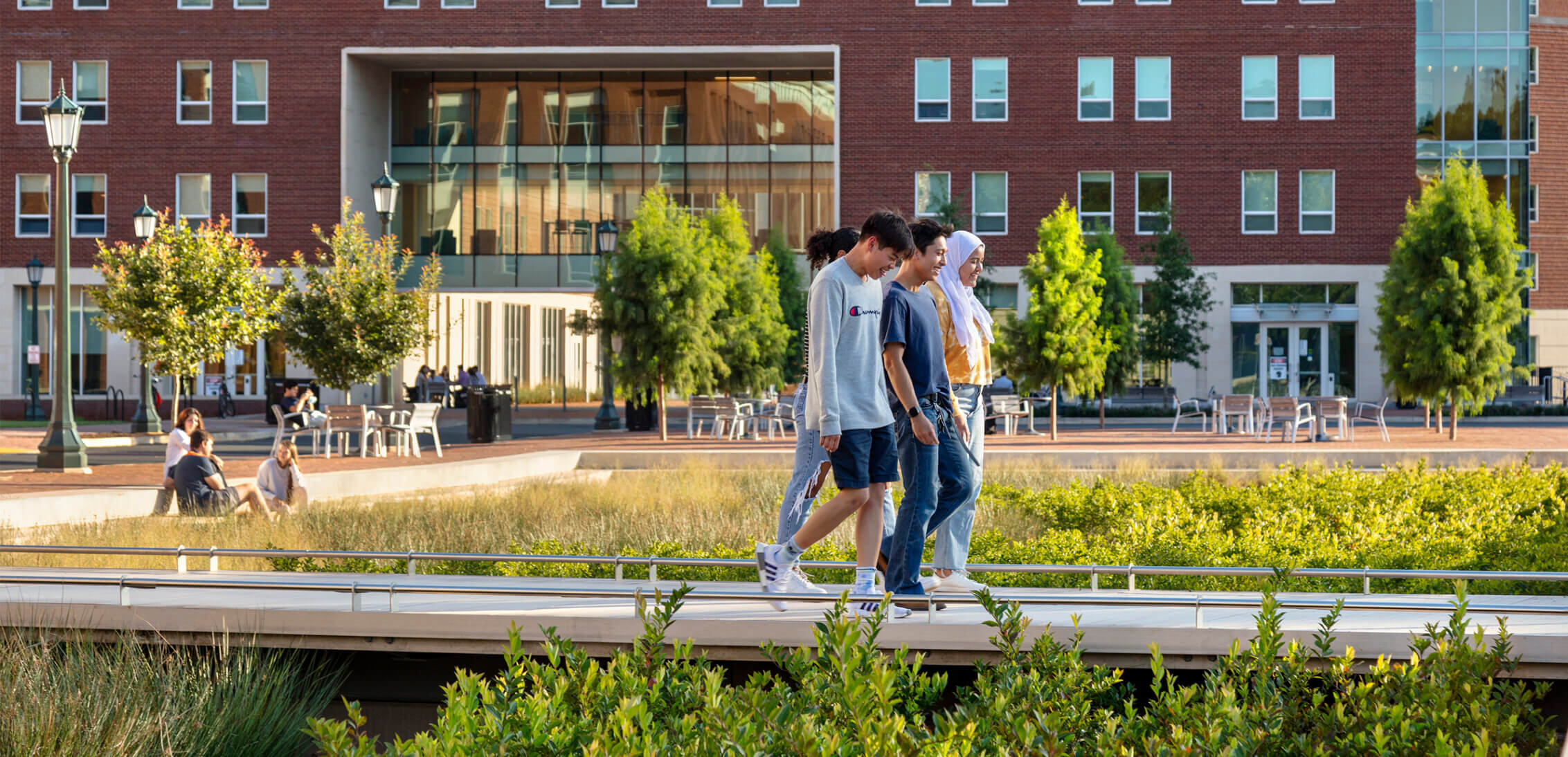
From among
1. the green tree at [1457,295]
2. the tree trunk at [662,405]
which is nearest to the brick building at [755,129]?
the green tree at [1457,295]

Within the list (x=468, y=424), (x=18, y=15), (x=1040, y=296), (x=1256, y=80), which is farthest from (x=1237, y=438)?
(x=18, y=15)

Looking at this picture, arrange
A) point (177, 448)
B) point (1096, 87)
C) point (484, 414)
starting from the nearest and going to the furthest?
point (177, 448), point (484, 414), point (1096, 87)

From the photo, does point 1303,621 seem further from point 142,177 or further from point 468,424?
point 142,177

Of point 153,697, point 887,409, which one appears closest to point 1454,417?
point 887,409

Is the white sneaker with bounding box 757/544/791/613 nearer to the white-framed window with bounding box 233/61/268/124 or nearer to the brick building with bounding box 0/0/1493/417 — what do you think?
the brick building with bounding box 0/0/1493/417

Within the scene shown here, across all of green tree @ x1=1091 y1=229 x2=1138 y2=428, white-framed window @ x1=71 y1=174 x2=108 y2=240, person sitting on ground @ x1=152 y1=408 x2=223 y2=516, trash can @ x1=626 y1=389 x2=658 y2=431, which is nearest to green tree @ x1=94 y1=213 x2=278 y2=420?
trash can @ x1=626 y1=389 x2=658 y2=431

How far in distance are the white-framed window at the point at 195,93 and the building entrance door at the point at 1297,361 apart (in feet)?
104

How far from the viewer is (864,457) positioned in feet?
20.4

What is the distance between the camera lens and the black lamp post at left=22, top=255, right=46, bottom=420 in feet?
119

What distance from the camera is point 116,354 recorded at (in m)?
43.9

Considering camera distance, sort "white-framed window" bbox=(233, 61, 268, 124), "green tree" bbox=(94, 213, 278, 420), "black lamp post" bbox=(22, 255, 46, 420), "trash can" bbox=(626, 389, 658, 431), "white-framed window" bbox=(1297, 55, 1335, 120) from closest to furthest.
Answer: "green tree" bbox=(94, 213, 278, 420) → "trash can" bbox=(626, 389, 658, 431) → "black lamp post" bbox=(22, 255, 46, 420) → "white-framed window" bbox=(1297, 55, 1335, 120) → "white-framed window" bbox=(233, 61, 268, 124)

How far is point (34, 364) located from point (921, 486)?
39.1m

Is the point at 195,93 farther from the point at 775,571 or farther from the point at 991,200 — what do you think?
the point at 775,571

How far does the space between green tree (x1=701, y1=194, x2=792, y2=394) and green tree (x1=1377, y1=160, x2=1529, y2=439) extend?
41.7 feet
